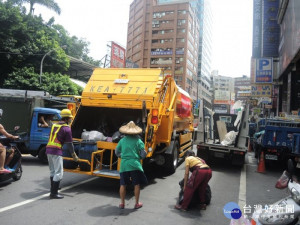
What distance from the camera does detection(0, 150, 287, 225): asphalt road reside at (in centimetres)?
429

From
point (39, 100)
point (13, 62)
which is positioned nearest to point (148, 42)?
point (13, 62)

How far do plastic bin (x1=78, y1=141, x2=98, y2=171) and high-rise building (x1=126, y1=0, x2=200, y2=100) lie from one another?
197 feet

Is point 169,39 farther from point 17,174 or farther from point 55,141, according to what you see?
point 55,141

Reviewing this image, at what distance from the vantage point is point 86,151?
6.01m

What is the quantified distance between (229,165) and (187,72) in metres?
58.1

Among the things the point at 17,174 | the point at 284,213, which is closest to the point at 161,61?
the point at 17,174

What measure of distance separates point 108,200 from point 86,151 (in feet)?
4.18

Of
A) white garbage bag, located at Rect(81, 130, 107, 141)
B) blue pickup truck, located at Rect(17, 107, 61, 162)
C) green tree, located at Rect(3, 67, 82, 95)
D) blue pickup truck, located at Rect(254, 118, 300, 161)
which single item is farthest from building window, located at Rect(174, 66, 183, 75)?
white garbage bag, located at Rect(81, 130, 107, 141)

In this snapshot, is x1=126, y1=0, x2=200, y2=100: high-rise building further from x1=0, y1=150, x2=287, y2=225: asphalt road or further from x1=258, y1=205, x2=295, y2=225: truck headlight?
x1=258, y1=205, x2=295, y2=225: truck headlight

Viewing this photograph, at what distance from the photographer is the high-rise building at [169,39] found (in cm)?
6669

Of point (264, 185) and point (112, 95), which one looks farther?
point (264, 185)

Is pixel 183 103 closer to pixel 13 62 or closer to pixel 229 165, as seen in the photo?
pixel 229 165

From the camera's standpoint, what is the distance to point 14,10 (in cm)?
2172

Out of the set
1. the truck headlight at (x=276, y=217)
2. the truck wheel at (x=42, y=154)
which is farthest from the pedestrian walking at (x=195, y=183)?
the truck wheel at (x=42, y=154)
